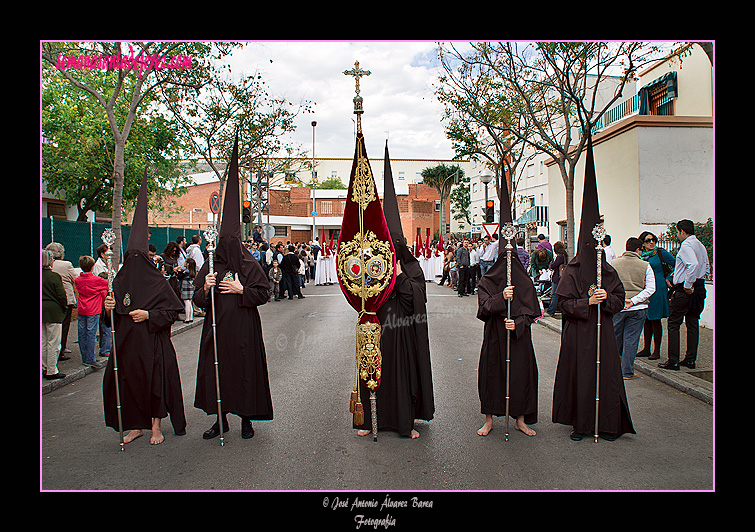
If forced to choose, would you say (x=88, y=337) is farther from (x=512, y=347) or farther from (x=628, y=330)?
(x=628, y=330)

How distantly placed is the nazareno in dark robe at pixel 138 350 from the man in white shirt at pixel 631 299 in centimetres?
551

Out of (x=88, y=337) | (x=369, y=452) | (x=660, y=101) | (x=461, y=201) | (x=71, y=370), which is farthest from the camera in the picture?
(x=461, y=201)

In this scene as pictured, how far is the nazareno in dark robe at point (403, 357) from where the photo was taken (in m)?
5.36

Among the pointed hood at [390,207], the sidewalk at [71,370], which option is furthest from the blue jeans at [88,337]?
the pointed hood at [390,207]

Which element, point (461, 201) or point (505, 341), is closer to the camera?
point (505, 341)

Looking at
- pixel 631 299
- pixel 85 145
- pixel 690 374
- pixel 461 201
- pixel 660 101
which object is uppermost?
pixel 461 201

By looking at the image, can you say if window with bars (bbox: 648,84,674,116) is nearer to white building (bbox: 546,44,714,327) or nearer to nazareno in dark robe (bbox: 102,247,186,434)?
white building (bbox: 546,44,714,327)

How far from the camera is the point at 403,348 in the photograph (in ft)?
17.8

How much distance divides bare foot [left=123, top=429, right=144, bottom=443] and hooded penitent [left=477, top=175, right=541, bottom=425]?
137 inches

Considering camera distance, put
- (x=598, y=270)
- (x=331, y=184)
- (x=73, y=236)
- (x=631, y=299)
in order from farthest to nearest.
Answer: (x=331, y=184)
(x=73, y=236)
(x=631, y=299)
(x=598, y=270)

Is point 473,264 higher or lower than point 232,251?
lower

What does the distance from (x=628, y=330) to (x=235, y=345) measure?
532cm

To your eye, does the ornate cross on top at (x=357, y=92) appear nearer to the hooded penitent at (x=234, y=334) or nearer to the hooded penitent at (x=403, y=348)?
the hooded penitent at (x=403, y=348)

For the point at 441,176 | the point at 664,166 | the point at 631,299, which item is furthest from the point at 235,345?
the point at 441,176
